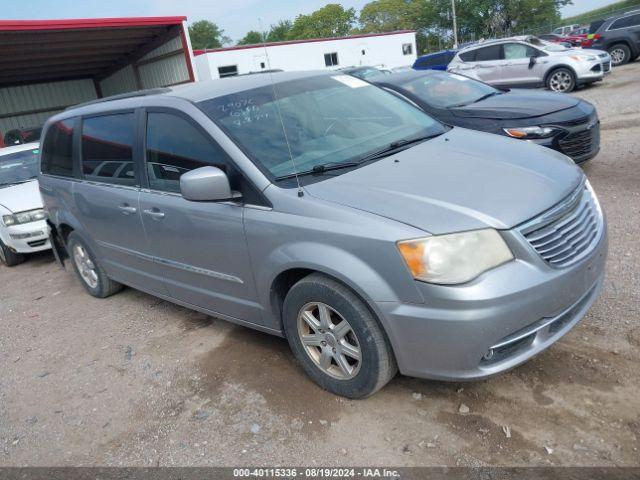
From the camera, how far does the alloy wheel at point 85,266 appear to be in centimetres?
515

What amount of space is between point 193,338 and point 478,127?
156 inches

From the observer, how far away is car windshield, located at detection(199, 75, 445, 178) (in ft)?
10.5

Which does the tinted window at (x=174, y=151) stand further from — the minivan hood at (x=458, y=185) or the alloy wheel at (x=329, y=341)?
the alloy wheel at (x=329, y=341)

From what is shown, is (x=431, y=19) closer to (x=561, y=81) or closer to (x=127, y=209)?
(x=561, y=81)

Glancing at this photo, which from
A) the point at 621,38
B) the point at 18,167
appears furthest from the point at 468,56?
the point at 18,167

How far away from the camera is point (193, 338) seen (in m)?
4.12

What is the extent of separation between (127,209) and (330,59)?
1103 inches

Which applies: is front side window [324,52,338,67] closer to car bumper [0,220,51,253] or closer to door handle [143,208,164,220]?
car bumper [0,220,51,253]

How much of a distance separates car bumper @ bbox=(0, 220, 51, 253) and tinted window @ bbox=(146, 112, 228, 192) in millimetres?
3970

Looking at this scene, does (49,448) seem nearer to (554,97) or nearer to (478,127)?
(478,127)

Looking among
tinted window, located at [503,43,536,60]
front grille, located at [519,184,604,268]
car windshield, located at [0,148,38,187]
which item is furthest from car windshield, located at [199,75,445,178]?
tinted window, located at [503,43,536,60]

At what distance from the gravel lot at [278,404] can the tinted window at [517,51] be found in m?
11.0

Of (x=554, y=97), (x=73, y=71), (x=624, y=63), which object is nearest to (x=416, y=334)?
(x=554, y=97)

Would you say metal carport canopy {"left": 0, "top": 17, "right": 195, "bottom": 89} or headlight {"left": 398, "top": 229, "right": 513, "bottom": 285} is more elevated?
metal carport canopy {"left": 0, "top": 17, "right": 195, "bottom": 89}
